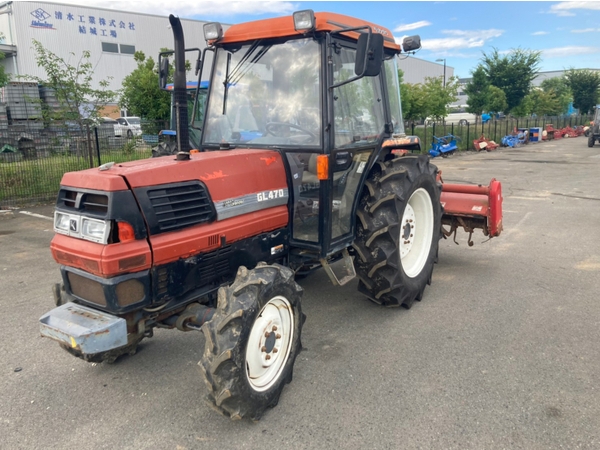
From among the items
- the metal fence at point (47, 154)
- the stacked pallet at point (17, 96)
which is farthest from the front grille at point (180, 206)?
the stacked pallet at point (17, 96)

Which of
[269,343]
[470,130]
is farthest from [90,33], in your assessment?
[269,343]

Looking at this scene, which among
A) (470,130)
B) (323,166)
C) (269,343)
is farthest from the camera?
(470,130)

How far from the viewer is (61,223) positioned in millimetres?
2930

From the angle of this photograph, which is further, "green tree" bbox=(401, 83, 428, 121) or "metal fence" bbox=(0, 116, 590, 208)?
"green tree" bbox=(401, 83, 428, 121)

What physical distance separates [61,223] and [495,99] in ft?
103

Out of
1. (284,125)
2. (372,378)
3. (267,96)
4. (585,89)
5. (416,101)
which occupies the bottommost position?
(372,378)

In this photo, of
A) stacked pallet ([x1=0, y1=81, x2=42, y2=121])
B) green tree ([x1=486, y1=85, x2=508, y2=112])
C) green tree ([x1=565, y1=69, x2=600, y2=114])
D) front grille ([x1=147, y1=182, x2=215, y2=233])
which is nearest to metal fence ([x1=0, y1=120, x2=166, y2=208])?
front grille ([x1=147, y1=182, x2=215, y2=233])

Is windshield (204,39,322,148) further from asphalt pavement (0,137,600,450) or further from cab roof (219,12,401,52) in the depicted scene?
asphalt pavement (0,137,600,450)

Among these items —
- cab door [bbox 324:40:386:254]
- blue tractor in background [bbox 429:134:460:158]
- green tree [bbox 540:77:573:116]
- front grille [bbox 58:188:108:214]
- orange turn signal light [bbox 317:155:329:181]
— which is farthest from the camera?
green tree [bbox 540:77:573:116]

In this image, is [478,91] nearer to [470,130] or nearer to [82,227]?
[470,130]

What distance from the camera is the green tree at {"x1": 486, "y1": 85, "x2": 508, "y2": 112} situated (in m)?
30.0

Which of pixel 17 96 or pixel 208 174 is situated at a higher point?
pixel 17 96

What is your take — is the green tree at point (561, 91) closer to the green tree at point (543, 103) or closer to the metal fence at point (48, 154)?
the green tree at point (543, 103)

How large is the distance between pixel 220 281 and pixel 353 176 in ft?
4.85
